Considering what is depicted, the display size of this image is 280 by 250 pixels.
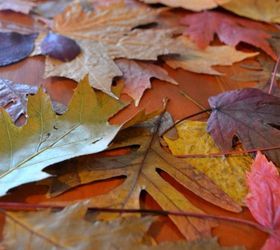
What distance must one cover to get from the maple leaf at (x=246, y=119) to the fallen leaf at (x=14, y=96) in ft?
0.78

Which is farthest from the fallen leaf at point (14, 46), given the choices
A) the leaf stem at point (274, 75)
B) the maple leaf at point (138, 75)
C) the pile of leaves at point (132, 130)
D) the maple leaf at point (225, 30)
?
the leaf stem at point (274, 75)

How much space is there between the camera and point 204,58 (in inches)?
25.4

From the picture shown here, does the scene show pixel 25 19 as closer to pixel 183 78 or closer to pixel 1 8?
pixel 1 8

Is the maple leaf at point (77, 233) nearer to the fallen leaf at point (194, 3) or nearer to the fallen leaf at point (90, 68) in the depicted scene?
the fallen leaf at point (90, 68)

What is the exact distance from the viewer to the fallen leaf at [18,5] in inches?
28.1

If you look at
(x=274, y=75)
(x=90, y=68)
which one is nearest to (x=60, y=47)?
(x=90, y=68)

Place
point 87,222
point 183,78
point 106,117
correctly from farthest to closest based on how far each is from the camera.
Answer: point 183,78 → point 106,117 → point 87,222

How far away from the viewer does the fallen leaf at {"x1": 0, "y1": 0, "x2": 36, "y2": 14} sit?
713mm

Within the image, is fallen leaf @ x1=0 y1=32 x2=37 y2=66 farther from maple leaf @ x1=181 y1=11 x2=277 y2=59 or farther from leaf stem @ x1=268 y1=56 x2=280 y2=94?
leaf stem @ x1=268 y1=56 x2=280 y2=94

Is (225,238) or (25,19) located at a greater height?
(25,19)

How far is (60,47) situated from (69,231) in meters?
0.32

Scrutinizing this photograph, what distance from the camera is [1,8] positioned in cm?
71

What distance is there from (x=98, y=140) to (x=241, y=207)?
0.17m

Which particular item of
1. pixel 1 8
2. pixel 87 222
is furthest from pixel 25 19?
pixel 87 222
